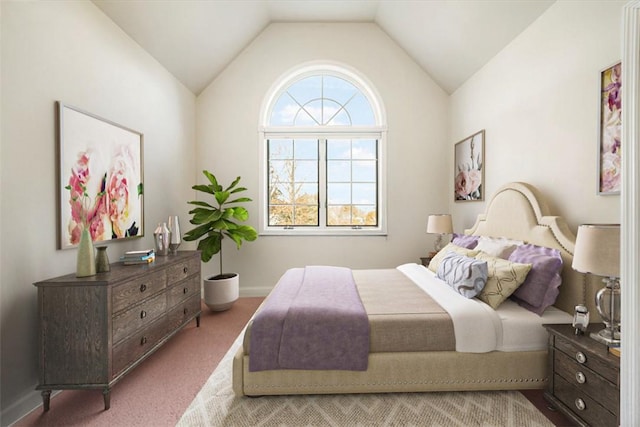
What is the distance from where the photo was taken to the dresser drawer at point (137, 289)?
178 centimetres

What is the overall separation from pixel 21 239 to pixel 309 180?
2985mm

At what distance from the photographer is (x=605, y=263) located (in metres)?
1.37

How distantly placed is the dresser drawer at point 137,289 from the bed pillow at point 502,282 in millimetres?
2407

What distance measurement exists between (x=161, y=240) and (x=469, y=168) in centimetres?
344

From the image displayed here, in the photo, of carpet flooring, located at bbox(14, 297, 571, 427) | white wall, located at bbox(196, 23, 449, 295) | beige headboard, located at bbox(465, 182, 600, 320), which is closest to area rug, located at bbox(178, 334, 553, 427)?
carpet flooring, located at bbox(14, 297, 571, 427)

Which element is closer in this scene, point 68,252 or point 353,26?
point 68,252

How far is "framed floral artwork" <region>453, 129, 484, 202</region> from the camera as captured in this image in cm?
310

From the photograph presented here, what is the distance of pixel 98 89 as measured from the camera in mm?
2232

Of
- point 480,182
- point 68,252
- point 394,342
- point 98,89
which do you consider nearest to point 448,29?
point 480,182

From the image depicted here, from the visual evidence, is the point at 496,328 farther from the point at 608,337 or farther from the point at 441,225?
the point at 441,225

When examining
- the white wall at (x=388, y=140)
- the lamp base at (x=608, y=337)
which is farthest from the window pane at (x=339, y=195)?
the lamp base at (x=608, y=337)

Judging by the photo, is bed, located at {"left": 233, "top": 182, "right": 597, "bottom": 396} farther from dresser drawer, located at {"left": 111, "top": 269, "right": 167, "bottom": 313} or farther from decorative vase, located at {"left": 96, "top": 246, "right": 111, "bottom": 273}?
decorative vase, located at {"left": 96, "top": 246, "right": 111, "bottom": 273}

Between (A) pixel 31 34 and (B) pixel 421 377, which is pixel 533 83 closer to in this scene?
(B) pixel 421 377

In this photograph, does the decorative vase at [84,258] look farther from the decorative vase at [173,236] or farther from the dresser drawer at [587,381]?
the dresser drawer at [587,381]
